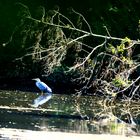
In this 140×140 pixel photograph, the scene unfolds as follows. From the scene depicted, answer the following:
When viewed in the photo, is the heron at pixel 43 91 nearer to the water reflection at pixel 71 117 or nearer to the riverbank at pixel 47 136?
the water reflection at pixel 71 117

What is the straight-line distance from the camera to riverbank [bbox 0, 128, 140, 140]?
12383 mm

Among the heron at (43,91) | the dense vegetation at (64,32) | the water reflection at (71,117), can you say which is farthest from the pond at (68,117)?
the dense vegetation at (64,32)

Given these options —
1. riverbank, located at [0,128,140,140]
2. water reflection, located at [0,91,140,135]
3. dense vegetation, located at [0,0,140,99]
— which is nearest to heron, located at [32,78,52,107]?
water reflection, located at [0,91,140,135]

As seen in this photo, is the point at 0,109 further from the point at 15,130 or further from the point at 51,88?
the point at 51,88

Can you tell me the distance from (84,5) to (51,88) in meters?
3.52

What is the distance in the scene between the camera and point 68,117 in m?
15.7

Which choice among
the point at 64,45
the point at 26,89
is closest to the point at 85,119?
the point at 64,45

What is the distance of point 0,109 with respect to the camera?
52.6ft

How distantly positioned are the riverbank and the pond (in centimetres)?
4

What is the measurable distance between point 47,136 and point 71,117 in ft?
10.1

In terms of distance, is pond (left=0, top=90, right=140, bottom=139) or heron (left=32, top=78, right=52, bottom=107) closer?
pond (left=0, top=90, right=140, bottom=139)

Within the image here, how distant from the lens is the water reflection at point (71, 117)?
546 inches

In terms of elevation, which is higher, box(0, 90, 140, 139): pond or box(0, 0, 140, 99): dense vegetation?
box(0, 0, 140, 99): dense vegetation

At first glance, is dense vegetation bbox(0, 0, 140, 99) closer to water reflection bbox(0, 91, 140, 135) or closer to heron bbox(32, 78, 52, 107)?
heron bbox(32, 78, 52, 107)
